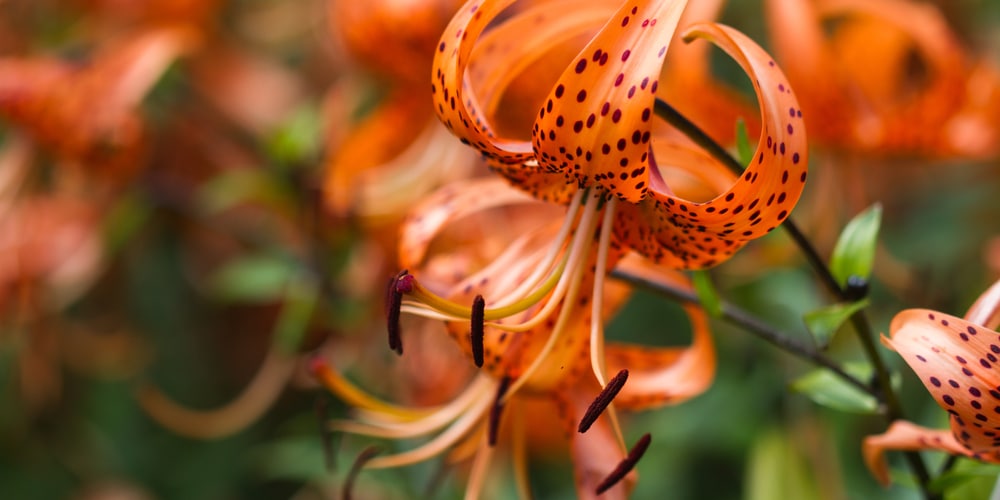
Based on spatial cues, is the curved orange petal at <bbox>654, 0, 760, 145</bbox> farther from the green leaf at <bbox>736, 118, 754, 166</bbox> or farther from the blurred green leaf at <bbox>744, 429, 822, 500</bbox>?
the green leaf at <bbox>736, 118, 754, 166</bbox>

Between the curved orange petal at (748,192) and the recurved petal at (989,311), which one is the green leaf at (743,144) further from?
the recurved petal at (989,311)

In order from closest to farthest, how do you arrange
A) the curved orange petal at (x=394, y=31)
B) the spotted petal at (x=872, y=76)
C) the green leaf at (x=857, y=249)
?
the green leaf at (x=857, y=249) < the spotted petal at (x=872, y=76) < the curved orange petal at (x=394, y=31)

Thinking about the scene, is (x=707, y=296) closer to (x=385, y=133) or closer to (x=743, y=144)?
(x=743, y=144)

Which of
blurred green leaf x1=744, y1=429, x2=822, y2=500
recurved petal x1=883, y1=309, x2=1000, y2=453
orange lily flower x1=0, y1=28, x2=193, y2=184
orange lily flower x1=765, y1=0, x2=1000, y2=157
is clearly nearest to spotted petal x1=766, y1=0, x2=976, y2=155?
orange lily flower x1=765, y1=0, x2=1000, y2=157

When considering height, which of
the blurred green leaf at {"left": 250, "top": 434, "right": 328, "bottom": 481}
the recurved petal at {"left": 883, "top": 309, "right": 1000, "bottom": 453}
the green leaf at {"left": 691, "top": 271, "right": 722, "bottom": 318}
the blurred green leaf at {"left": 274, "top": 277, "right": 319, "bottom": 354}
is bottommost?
the blurred green leaf at {"left": 250, "top": 434, "right": 328, "bottom": 481}

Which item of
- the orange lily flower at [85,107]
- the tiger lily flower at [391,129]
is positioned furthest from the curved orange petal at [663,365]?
the orange lily flower at [85,107]

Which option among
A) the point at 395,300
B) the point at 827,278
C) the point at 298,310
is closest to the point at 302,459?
the point at 298,310
